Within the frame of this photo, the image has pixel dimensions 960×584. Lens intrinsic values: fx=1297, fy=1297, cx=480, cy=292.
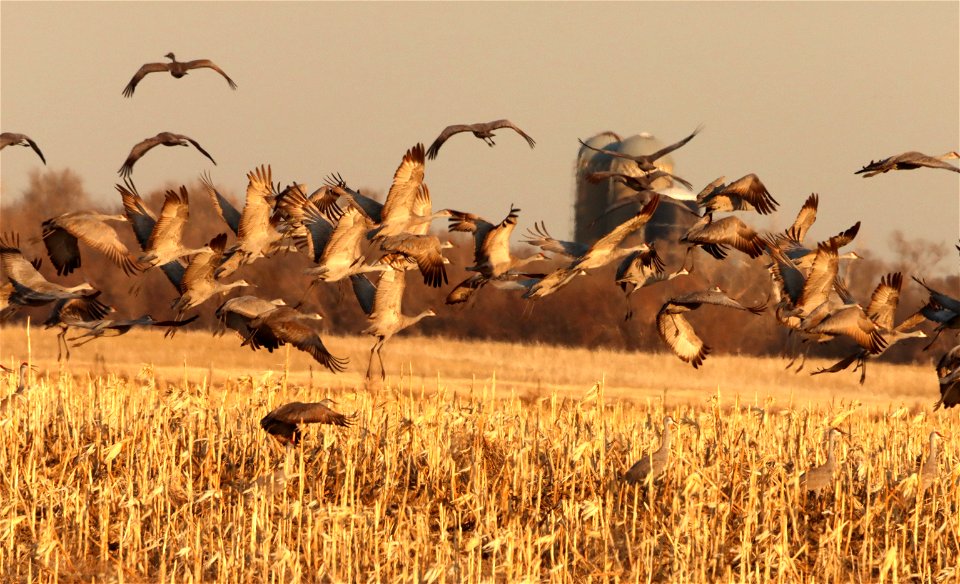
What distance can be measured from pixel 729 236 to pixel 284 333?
4.52 m

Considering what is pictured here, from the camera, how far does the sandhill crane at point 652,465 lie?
10594 millimetres

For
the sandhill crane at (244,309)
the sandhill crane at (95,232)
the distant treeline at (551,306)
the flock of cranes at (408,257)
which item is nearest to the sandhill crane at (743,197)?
the flock of cranes at (408,257)

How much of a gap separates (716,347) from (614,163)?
9.33m

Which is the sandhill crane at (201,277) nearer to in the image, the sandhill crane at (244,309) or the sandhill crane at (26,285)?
the sandhill crane at (244,309)

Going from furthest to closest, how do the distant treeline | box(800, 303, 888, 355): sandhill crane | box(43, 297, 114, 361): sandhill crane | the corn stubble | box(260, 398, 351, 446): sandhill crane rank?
the distant treeline
box(43, 297, 114, 361): sandhill crane
box(800, 303, 888, 355): sandhill crane
box(260, 398, 351, 446): sandhill crane
the corn stubble

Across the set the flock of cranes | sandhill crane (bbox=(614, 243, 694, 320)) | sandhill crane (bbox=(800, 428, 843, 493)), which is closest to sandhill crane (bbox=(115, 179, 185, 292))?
the flock of cranes

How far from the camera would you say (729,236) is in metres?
12.7

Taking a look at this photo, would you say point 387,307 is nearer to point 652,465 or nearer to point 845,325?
point 652,465

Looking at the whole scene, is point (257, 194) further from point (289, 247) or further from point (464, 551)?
point (464, 551)

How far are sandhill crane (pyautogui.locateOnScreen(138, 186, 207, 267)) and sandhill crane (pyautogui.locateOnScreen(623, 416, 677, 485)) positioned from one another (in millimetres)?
5293

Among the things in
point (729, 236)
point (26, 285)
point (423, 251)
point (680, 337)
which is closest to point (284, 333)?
point (423, 251)

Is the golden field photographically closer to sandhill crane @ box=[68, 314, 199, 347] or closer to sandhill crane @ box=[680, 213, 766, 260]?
sandhill crane @ box=[68, 314, 199, 347]

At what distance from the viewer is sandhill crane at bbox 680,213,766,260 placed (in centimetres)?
1262

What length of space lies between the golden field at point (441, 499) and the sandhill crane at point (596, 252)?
4.27 ft
